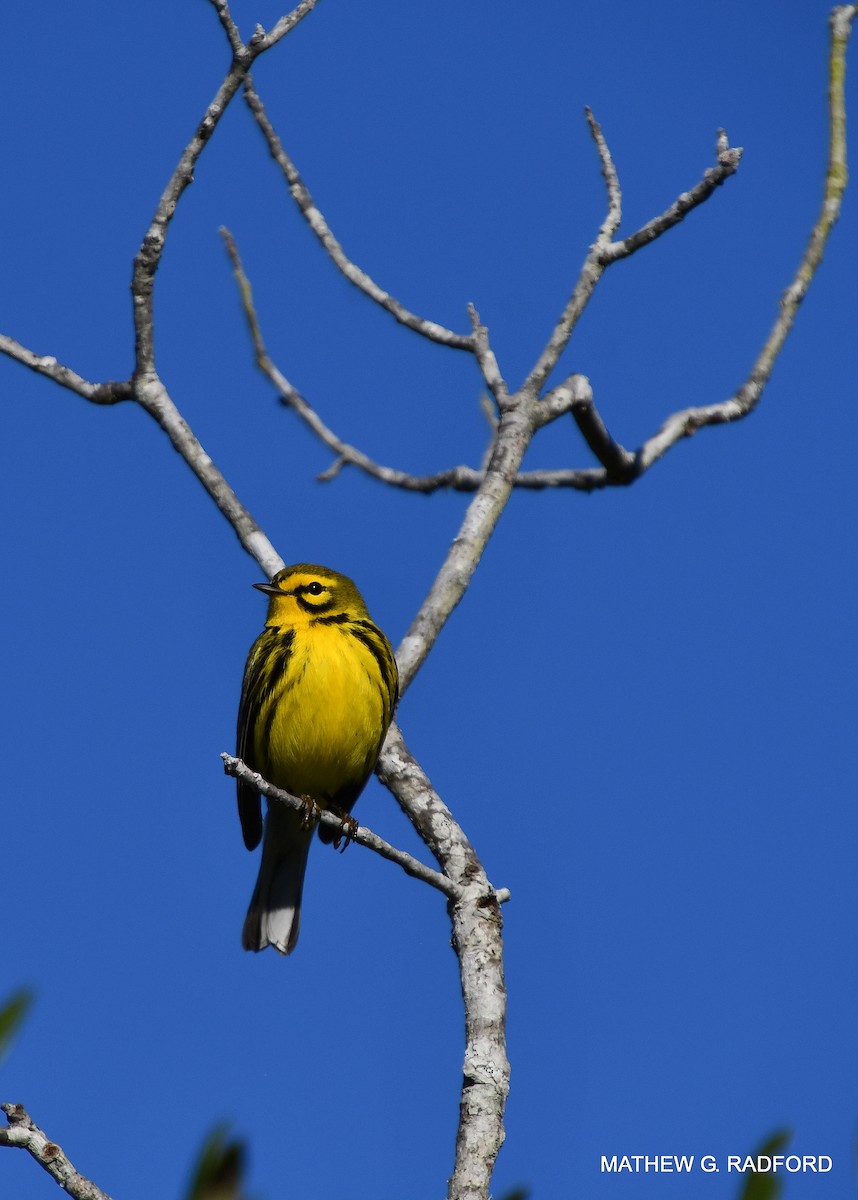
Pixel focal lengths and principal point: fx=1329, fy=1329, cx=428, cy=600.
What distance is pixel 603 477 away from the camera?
6.79 metres

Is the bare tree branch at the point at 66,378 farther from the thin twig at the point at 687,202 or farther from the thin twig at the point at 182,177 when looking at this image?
the thin twig at the point at 687,202

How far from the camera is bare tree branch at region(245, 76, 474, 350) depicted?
6312 millimetres

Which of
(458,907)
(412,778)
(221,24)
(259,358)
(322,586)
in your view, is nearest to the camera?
(458,907)

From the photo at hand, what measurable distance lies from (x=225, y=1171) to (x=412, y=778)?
12.3 ft

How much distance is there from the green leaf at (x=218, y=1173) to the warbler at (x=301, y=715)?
4524 mm

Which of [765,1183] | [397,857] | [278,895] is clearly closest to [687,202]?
[397,857]

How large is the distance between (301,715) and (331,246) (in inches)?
93.7

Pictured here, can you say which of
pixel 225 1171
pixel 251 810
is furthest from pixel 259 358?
pixel 225 1171

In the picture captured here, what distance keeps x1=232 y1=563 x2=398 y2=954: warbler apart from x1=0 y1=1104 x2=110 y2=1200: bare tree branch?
281 cm

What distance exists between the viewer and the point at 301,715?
20.9 ft

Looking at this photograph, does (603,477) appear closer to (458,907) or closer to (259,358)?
(259,358)

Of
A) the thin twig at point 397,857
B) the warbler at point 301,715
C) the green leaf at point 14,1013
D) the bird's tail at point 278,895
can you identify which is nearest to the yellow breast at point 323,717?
the warbler at point 301,715

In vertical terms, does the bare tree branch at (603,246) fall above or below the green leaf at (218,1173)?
above

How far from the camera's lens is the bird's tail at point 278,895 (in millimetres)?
6883
